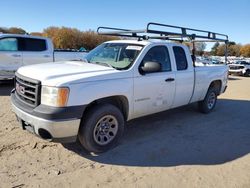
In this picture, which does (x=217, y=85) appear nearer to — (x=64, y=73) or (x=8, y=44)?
(x=64, y=73)

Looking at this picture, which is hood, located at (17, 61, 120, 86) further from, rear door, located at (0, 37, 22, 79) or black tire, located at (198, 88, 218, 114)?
rear door, located at (0, 37, 22, 79)

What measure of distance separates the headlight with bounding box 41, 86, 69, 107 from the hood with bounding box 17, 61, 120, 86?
9 centimetres

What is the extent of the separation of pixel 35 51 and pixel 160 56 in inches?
268

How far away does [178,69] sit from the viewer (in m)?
6.16

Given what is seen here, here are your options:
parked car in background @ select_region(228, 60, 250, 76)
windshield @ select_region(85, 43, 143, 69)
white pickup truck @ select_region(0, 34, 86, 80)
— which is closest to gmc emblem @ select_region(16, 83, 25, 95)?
windshield @ select_region(85, 43, 143, 69)

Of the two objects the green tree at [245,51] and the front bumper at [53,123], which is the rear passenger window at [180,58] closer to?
the front bumper at [53,123]

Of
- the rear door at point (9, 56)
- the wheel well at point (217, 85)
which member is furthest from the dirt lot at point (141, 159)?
the rear door at point (9, 56)

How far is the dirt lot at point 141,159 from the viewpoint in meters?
3.86

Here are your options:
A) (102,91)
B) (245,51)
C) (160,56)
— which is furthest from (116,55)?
(245,51)

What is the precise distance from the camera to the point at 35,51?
1105 centimetres

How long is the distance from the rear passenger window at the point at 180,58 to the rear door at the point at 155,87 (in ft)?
1.07

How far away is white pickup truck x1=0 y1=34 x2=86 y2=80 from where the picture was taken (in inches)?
406

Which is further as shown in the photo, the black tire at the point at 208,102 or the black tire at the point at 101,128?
the black tire at the point at 208,102

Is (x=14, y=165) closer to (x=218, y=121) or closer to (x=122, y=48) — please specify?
(x=122, y=48)
